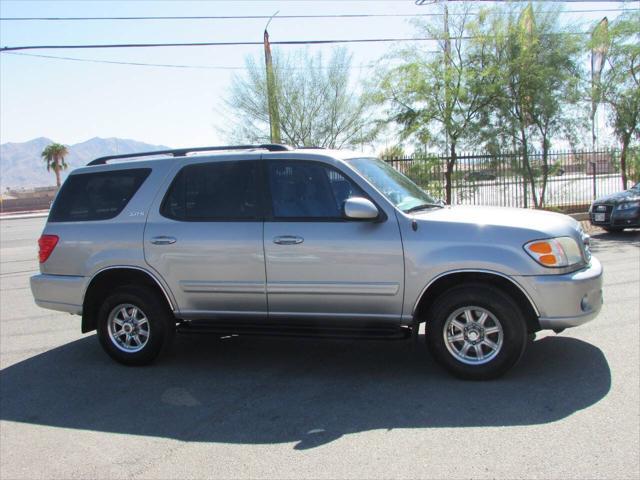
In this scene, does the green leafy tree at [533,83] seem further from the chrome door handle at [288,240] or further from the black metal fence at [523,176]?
the chrome door handle at [288,240]

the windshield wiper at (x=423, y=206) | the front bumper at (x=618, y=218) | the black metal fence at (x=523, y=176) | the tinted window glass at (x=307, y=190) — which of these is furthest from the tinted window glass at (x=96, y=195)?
the black metal fence at (x=523, y=176)

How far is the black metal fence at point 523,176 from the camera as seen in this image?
17.8 m

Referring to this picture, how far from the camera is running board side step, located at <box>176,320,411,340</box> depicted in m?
5.12

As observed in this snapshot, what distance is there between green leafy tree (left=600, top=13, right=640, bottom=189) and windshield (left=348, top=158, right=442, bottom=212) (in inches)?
592

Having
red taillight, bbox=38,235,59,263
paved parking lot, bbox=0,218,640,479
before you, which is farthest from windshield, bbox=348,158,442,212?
red taillight, bbox=38,235,59,263

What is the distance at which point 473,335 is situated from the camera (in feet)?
16.6

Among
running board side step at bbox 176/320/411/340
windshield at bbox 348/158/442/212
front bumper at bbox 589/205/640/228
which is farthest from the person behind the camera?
front bumper at bbox 589/205/640/228

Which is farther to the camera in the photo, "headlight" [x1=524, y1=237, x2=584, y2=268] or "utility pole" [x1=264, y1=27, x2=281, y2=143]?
"utility pole" [x1=264, y1=27, x2=281, y2=143]

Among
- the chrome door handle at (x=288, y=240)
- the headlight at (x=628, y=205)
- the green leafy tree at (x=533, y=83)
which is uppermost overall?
the green leafy tree at (x=533, y=83)

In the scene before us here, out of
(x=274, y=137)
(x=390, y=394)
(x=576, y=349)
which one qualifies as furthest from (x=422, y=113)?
(x=390, y=394)

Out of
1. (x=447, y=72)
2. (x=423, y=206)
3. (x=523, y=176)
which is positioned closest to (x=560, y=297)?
(x=423, y=206)

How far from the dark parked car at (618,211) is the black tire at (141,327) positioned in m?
11.8

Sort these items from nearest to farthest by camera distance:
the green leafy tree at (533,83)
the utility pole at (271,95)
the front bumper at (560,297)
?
the front bumper at (560,297), the green leafy tree at (533,83), the utility pole at (271,95)

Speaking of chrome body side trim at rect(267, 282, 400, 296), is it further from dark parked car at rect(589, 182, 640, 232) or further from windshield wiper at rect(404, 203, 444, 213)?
dark parked car at rect(589, 182, 640, 232)
